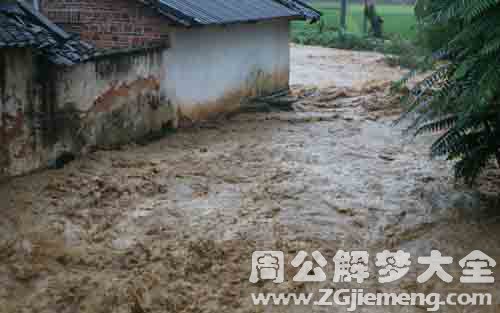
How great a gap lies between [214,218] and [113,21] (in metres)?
4.60

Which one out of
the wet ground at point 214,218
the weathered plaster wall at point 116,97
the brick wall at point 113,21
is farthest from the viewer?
the brick wall at point 113,21

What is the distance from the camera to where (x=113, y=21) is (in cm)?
1073

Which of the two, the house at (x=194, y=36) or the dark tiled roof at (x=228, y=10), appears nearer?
the dark tiled roof at (x=228, y=10)

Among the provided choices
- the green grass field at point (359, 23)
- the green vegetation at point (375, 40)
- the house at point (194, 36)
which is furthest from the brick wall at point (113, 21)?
the green grass field at point (359, 23)

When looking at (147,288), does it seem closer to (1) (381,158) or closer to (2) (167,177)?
(2) (167,177)

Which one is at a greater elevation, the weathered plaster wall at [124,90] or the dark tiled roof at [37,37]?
the dark tiled roof at [37,37]

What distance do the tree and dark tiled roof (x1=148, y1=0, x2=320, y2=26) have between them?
396 centimetres

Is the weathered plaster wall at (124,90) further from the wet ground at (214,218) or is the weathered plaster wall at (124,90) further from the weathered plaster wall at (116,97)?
the wet ground at (214,218)

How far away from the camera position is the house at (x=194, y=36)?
1062cm

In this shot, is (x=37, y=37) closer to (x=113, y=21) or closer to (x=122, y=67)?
(x=122, y=67)

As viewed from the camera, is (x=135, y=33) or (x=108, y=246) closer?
(x=108, y=246)

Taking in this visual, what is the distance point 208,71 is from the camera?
11.9m

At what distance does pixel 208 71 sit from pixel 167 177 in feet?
12.0

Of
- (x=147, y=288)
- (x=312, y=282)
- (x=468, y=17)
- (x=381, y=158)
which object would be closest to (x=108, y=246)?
(x=147, y=288)
